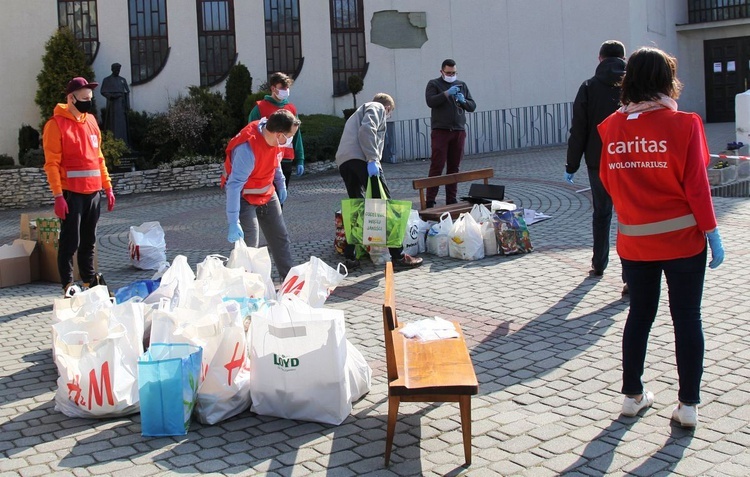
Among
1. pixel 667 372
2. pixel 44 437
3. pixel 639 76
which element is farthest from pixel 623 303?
pixel 44 437

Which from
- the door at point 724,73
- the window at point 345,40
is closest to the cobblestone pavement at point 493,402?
the window at point 345,40

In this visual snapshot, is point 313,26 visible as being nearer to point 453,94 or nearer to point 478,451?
point 453,94

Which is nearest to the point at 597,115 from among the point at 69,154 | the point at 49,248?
the point at 69,154

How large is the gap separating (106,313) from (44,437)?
30.6 inches

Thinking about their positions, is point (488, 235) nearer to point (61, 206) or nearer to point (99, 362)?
point (61, 206)

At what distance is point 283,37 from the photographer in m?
20.2

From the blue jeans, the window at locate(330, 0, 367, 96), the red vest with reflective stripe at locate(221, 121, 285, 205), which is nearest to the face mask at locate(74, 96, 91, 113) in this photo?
the red vest with reflective stripe at locate(221, 121, 285, 205)

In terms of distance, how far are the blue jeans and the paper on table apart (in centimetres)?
93

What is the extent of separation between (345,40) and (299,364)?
16563mm

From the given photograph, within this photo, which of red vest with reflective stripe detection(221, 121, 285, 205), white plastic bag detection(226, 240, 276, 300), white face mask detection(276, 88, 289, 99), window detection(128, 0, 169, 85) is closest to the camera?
white plastic bag detection(226, 240, 276, 300)

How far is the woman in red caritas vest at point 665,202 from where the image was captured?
4402mm

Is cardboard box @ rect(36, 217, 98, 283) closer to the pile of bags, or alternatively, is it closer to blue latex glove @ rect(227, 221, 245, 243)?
blue latex glove @ rect(227, 221, 245, 243)

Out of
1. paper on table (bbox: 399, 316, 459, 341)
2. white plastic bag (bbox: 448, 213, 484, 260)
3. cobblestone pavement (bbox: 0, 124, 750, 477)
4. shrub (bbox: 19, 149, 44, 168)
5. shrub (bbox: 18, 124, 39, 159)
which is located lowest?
cobblestone pavement (bbox: 0, 124, 750, 477)

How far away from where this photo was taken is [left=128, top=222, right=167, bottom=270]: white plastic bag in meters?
9.32
